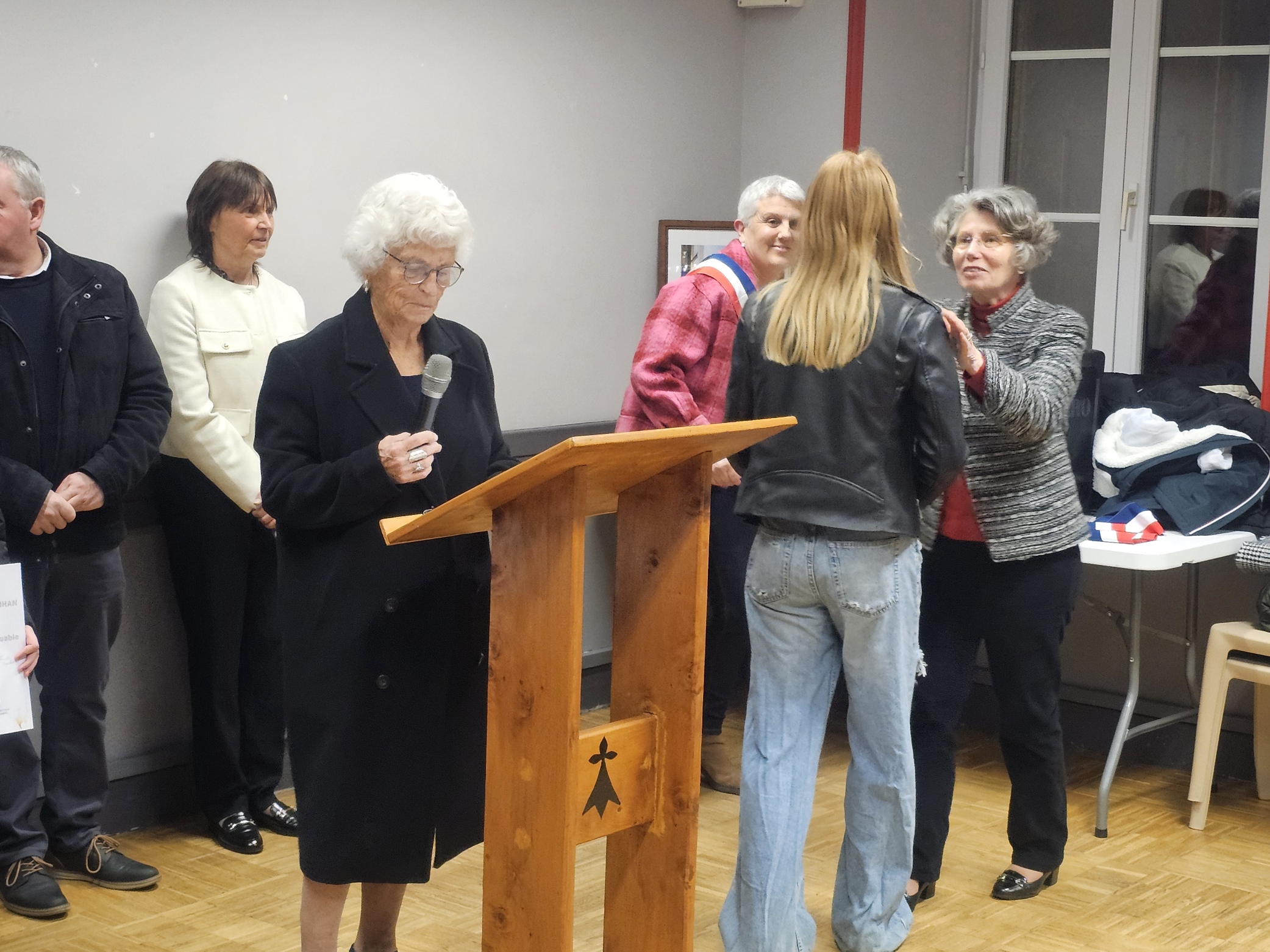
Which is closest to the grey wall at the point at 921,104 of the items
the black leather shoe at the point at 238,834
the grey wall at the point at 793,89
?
the grey wall at the point at 793,89

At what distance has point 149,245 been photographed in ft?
11.6

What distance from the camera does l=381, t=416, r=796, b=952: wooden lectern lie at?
5.85 ft

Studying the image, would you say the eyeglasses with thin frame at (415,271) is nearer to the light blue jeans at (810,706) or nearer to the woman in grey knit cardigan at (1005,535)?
the light blue jeans at (810,706)

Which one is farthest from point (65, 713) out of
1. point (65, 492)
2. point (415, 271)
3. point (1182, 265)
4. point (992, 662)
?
point (1182, 265)

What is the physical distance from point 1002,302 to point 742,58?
238 centimetres

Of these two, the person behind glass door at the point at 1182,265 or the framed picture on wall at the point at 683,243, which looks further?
the framed picture on wall at the point at 683,243

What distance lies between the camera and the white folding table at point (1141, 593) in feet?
11.4

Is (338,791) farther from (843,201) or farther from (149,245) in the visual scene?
(149,245)

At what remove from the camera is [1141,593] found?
12.7 feet

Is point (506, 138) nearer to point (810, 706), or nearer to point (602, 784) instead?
point (810, 706)

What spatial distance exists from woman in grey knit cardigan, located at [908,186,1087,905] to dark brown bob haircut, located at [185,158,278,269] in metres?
1.61

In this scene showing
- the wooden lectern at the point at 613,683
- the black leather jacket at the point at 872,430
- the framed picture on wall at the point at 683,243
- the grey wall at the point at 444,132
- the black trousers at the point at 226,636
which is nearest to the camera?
the wooden lectern at the point at 613,683

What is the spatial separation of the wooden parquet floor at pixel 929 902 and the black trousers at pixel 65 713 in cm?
16

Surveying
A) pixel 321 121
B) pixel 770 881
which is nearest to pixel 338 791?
pixel 770 881
